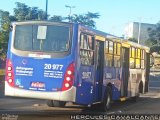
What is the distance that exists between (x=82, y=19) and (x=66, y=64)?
5112 cm

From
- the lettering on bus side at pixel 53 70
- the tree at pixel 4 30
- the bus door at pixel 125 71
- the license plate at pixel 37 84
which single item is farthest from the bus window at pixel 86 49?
the tree at pixel 4 30

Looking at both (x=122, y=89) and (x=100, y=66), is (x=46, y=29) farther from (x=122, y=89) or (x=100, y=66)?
(x=122, y=89)

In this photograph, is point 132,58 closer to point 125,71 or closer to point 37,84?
point 125,71

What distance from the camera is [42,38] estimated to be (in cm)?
1441

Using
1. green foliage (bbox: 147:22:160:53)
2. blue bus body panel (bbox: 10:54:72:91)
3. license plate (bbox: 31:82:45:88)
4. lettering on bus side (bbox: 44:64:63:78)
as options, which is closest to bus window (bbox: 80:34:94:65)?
A: blue bus body panel (bbox: 10:54:72:91)

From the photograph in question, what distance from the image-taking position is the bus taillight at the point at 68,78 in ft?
45.5

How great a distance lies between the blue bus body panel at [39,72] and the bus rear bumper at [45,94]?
0.12 metres

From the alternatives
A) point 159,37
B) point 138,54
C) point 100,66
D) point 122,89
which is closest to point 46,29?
point 100,66

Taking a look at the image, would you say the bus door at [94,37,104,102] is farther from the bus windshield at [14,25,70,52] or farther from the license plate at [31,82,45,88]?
the license plate at [31,82,45,88]

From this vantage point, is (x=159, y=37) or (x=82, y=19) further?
(x=159, y=37)

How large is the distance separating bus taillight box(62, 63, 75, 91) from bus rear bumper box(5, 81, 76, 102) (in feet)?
0.40

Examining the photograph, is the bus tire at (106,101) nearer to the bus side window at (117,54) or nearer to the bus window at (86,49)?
the bus side window at (117,54)

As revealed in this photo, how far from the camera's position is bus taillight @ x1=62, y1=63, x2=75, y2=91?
45.5ft

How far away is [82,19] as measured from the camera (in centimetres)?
6481
